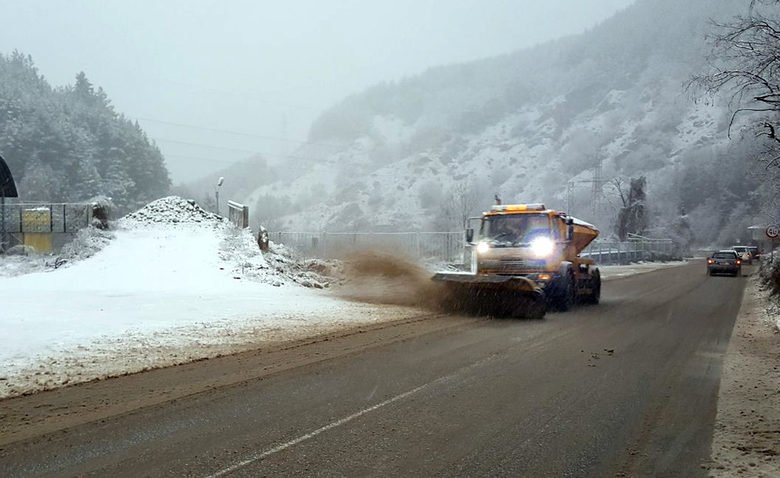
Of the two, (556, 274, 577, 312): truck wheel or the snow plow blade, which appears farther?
(556, 274, 577, 312): truck wheel

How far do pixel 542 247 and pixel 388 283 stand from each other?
6.10 metres

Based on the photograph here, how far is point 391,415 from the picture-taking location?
245 inches

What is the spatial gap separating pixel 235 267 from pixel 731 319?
→ 14.9m

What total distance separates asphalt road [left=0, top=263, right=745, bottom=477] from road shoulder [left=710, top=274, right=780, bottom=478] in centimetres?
16

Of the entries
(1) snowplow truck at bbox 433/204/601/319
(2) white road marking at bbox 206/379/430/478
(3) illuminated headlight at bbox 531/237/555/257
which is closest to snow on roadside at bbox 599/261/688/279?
(1) snowplow truck at bbox 433/204/601/319

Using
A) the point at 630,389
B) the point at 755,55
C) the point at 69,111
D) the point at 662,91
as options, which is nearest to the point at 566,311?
the point at 755,55

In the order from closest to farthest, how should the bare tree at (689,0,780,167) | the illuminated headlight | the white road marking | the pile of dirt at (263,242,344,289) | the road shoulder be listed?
1. the white road marking
2. the road shoulder
3. the bare tree at (689,0,780,167)
4. the illuminated headlight
5. the pile of dirt at (263,242,344,289)

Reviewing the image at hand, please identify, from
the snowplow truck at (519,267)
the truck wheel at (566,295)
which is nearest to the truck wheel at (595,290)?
the snowplow truck at (519,267)

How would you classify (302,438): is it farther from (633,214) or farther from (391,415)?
(633,214)

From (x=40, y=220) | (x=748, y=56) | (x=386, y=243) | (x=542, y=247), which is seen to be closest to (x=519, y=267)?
(x=542, y=247)

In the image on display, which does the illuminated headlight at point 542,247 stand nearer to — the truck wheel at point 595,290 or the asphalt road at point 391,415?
the truck wheel at point 595,290

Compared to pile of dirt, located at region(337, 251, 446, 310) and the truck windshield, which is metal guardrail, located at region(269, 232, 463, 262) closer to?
pile of dirt, located at region(337, 251, 446, 310)

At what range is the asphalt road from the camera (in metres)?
4.93

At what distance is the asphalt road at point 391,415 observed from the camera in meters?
4.93
